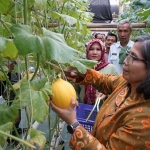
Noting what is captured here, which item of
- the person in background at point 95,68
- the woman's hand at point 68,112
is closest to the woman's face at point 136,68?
the woman's hand at point 68,112

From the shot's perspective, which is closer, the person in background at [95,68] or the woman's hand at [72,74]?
the woman's hand at [72,74]

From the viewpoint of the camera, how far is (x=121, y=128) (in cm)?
99

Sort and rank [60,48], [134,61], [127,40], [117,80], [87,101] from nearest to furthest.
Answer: [60,48] → [134,61] → [117,80] → [87,101] → [127,40]

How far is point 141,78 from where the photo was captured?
105 cm

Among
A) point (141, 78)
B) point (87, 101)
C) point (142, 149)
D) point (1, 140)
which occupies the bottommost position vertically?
point (87, 101)

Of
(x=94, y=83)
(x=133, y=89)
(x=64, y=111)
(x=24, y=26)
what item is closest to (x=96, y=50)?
(x=94, y=83)

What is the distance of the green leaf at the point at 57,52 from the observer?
2.17 feet

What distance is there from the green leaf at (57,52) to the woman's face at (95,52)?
143cm

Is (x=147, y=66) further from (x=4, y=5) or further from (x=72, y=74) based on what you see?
(x=4, y=5)

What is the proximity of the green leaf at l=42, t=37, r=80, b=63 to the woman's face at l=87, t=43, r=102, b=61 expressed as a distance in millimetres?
1429

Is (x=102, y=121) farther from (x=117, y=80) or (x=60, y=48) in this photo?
(x=60, y=48)

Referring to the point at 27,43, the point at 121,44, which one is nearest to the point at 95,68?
the point at 121,44

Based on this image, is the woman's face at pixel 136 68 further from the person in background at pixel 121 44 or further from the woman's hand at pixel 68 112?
the person in background at pixel 121 44

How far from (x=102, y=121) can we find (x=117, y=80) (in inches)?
14.3
